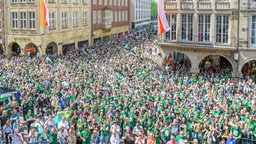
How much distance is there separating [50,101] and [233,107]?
10.5 meters

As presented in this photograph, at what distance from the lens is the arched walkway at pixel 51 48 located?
152ft

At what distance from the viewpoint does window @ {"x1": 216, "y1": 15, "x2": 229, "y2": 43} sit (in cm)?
3288

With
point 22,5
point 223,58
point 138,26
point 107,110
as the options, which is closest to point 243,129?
point 107,110

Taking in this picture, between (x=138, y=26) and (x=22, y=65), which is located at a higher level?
(x=138, y=26)

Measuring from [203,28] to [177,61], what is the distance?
18.9 feet

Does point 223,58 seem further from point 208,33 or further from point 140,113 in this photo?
point 140,113

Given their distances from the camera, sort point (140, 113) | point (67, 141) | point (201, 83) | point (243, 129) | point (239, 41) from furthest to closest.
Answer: point (239, 41) → point (201, 83) → point (140, 113) → point (243, 129) → point (67, 141)

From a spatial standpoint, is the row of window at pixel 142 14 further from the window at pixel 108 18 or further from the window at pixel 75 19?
the window at pixel 75 19

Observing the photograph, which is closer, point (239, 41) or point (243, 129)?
point (243, 129)

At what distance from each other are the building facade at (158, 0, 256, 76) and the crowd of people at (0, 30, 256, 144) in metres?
2.51

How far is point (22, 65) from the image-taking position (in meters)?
32.8

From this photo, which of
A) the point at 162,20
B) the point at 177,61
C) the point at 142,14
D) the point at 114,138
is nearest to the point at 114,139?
the point at 114,138

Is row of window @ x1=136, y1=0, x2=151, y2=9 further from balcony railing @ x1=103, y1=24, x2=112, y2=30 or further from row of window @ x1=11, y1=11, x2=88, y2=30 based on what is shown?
row of window @ x1=11, y1=11, x2=88, y2=30

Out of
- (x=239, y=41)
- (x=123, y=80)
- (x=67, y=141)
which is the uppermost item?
(x=239, y=41)
